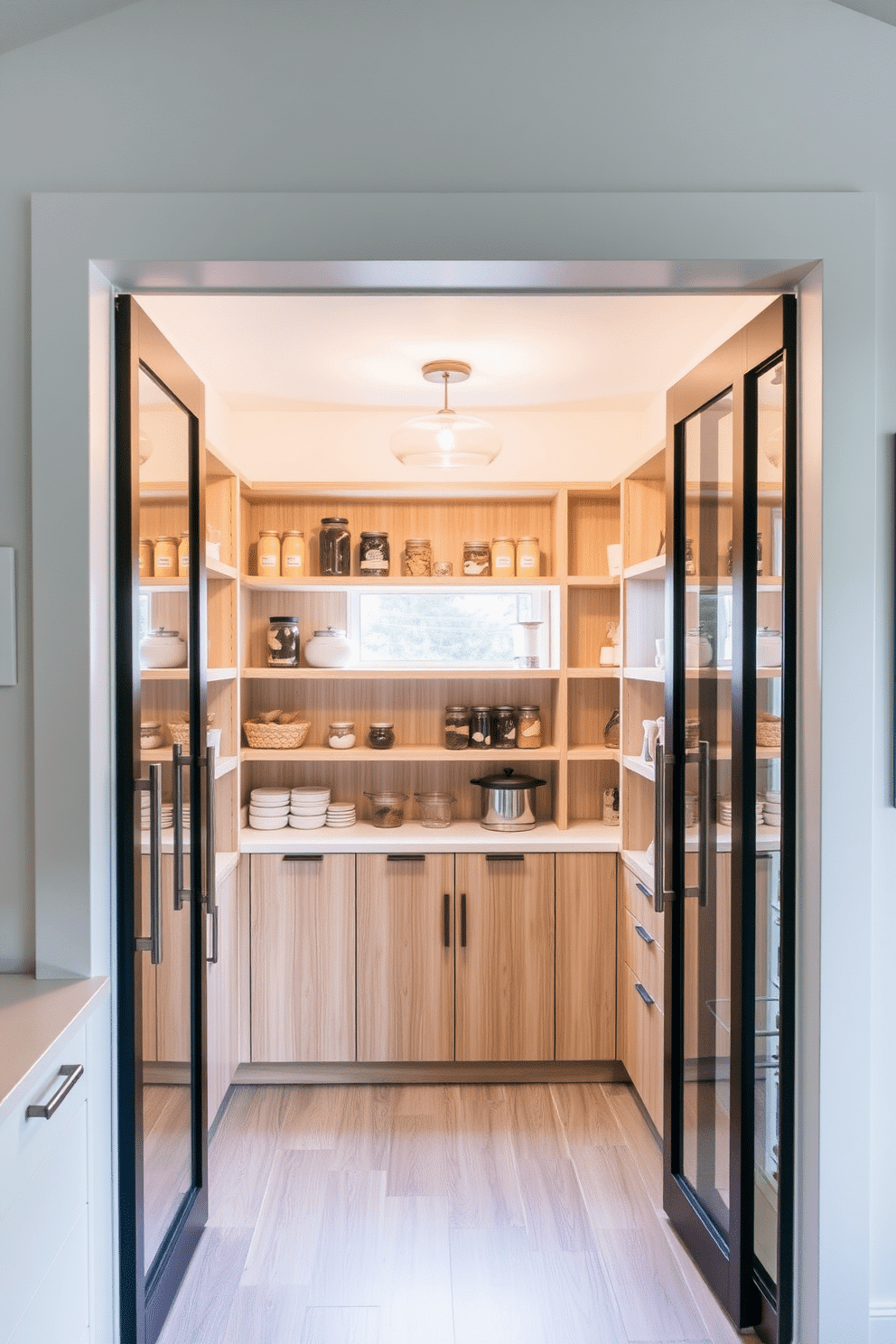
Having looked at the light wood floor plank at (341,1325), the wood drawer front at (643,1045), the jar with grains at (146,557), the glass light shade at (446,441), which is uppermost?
the glass light shade at (446,441)

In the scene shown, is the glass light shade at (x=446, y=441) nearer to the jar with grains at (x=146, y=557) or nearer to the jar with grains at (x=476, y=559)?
the jar with grains at (x=476, y=559)

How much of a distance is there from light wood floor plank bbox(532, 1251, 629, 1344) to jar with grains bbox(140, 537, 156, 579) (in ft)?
6.22

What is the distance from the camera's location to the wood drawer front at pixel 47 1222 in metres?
1.26

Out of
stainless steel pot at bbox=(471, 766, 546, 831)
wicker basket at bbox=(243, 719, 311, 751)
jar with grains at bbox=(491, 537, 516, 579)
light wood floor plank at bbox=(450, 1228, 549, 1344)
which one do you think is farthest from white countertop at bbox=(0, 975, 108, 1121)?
jar with grains at bbox=(491, 537, 516, 579)

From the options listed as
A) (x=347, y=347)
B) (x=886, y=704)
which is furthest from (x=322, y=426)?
(x=886, y=704)

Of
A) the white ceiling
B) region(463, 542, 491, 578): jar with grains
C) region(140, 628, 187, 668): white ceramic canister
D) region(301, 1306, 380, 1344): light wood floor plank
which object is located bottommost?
region(301, 1306, 380, 1344): light wood floor plank

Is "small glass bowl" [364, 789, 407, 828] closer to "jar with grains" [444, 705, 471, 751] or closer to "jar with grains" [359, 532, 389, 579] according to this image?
"jar with grains" [444, 705, 471, 751]

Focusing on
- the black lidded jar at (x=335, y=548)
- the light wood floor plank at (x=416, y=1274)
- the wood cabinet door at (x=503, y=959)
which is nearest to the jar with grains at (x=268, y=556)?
the black lidded jar at (x=335, y=548)

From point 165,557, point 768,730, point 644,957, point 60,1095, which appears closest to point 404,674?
point 644,957

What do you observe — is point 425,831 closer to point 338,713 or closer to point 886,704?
point 338,713

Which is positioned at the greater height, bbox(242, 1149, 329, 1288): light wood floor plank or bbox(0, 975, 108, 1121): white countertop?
bbox(0, 975, 108, 1121): white countertop

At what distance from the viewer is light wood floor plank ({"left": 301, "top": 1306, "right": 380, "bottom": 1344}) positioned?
1978mm

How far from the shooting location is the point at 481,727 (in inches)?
141

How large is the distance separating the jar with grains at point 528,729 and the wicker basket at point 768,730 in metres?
1.74
